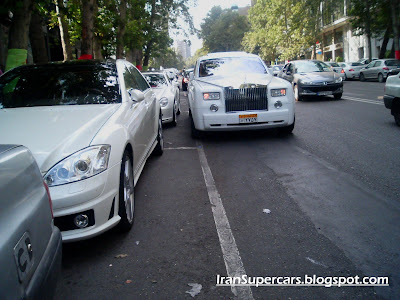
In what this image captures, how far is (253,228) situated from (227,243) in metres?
0.42

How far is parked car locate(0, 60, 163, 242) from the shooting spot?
3064 mm

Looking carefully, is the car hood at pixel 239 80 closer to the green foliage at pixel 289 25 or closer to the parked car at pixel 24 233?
the parked car at pixel 24 233

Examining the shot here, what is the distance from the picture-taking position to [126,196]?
3787mm

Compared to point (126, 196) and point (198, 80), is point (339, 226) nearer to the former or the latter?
point (126, 196)

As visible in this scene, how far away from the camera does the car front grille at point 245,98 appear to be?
308 inches

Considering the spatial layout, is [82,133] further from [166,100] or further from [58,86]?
[166,100]

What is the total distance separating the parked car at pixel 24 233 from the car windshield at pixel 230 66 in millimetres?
7266

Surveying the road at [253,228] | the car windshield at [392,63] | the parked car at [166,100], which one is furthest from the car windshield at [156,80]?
the car windshield at [392,63]

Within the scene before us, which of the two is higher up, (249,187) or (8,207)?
(8,207)

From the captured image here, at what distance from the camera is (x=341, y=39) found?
52.0m

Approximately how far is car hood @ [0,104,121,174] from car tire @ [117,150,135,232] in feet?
1.51

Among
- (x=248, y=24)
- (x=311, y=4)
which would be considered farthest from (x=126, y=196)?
(x=248, y=24)

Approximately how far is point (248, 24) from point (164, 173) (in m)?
88.5

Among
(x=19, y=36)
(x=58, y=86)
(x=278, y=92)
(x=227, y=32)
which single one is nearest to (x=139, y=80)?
(x=58, y=86)
